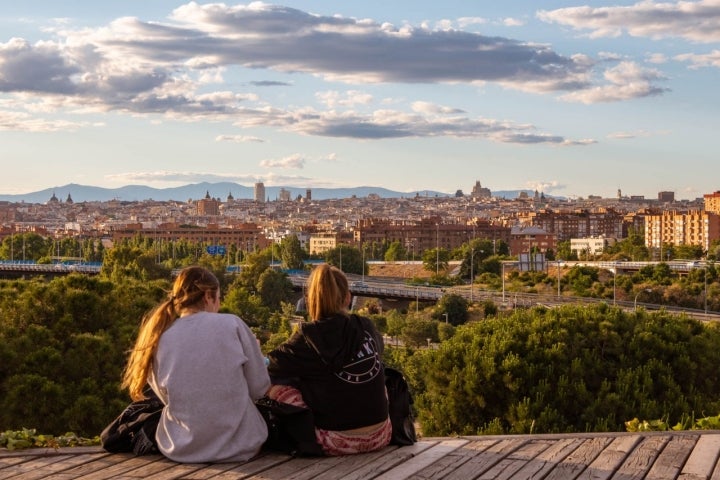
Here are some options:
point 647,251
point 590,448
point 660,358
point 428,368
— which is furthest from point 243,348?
point 647,251

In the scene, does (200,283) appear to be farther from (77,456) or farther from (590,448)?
(590,448)

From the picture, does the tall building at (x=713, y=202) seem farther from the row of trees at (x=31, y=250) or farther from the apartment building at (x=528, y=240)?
the row of trees at (x=31, y=250)

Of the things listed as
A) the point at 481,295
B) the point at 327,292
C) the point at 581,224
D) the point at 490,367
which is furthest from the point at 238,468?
the point at 581,224

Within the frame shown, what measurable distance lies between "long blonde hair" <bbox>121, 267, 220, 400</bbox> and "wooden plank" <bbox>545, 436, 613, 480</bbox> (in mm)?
2004

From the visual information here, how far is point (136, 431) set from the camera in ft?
19.6

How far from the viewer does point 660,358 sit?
54.0ft

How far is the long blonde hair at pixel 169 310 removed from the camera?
5.79 meters

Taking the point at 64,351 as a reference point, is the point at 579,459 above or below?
above

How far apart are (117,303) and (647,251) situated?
85.4 meters

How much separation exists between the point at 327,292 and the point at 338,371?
1.40 feet

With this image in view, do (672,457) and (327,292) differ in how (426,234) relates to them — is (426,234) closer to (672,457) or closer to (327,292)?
(672,457)

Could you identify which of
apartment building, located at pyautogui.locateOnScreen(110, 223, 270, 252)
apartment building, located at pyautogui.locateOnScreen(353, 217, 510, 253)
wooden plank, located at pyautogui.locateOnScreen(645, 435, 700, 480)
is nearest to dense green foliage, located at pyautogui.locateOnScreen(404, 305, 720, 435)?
wooden plank, located at pyautogui.locateOnScreen(645, 435, 700, 480)

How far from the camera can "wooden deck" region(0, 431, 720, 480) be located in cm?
555

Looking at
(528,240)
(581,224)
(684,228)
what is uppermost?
(684,228)
